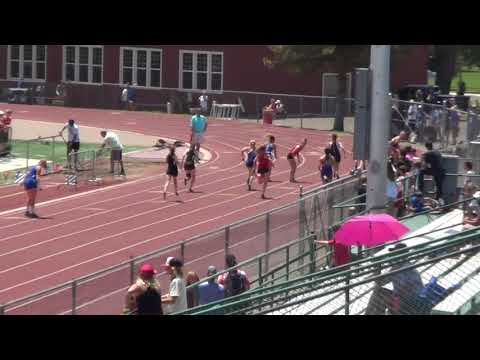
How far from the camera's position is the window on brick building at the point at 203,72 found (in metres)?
53.6

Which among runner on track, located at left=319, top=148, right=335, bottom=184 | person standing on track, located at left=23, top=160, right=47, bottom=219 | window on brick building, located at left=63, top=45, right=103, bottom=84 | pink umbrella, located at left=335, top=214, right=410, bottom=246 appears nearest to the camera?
pink umbrella, located at left=335, top=214, right=410, bottom=246

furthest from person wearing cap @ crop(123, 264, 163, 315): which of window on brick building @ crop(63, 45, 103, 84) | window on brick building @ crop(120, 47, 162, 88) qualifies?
window on brick building @ crop(63, 45, 103, 84)

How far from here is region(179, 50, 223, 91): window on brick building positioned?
53625 millimetres

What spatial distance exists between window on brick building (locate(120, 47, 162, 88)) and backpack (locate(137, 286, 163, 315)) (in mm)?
43570

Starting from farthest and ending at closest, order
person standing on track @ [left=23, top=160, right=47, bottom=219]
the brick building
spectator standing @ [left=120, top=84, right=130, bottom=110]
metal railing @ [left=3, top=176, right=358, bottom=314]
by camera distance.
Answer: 1. the brick building
2. spectator standing @ [left=120, top=84, right=130, bottom=110]
3. person standing on track @ [left=23, top=160, right=47, bottom=219]
4. metal railing @ [left=3, top=176, right=358, bottom=314]

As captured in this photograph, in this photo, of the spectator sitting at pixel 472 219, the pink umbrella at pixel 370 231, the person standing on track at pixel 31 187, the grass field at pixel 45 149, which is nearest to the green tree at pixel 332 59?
the grass field at pixel 45 149

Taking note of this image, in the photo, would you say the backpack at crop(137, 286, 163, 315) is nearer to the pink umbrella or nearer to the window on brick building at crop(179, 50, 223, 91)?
the pink umbrella

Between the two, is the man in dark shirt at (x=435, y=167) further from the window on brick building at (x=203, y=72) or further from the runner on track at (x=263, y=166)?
the window on brick building at (x=203, y=72)

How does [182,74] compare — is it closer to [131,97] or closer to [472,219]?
[131,97]

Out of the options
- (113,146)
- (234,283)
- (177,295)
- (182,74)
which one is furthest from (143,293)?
(182,74)

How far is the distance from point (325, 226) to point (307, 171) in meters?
14.9

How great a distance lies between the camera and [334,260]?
1524cm

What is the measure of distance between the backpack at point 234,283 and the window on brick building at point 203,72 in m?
39.8
